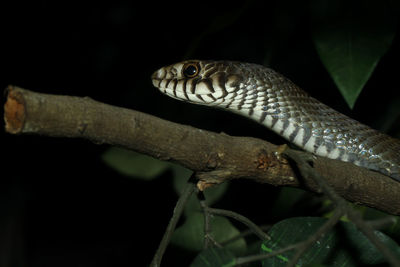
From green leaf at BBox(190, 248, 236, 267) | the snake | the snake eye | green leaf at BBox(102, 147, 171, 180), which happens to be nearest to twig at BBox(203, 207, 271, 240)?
green leaf at BBox(190, 248, 236, 267)

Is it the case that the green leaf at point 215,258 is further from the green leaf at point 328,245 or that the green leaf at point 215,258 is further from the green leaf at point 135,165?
the green leaf at point 135,165

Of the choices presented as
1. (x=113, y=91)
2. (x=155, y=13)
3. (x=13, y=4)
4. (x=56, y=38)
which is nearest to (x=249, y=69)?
(x=155, y=13)

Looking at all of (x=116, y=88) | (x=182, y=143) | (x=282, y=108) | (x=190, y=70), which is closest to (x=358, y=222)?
(x=182, y=143)

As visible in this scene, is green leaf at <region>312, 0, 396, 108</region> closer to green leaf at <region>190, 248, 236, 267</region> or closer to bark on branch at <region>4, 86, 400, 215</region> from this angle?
bark on branch at <region>4, 86, 400, 215</region>

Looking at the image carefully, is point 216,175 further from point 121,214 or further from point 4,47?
point 121,214

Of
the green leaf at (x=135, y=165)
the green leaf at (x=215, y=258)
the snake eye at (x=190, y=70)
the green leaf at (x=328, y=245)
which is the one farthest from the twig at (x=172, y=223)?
the green leaf at (x=135, y=165)

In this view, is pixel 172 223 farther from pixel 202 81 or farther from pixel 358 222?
pixel 202 81
